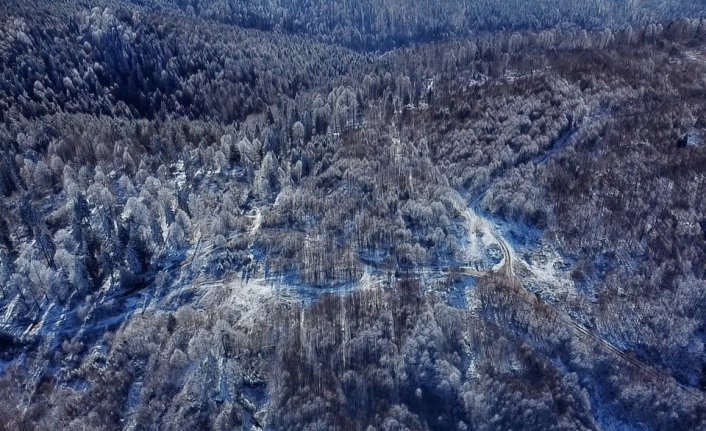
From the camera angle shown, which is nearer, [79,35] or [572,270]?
[572,270]

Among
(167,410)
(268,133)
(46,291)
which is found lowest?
(167,410)

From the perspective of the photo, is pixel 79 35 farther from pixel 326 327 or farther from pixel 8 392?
pixel 326 327

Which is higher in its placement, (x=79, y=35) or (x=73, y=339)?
(x=79, y=35)

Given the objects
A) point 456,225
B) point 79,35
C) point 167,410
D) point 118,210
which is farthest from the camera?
point 79,35

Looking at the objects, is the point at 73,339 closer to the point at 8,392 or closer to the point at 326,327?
the point at 8,392

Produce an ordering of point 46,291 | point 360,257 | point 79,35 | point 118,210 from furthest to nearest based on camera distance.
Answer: point 79,35 < point 118,210 < point 360,257 < point 46,291

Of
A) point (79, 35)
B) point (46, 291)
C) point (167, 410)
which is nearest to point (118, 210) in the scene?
point (46, 291)

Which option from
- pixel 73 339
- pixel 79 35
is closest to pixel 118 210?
pixel 73 339
